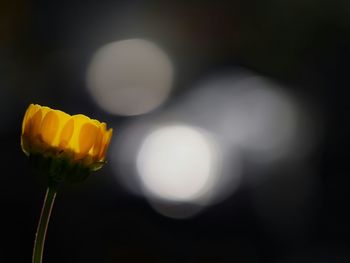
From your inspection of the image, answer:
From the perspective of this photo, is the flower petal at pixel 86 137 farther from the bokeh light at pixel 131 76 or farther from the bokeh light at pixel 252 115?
the bokeh light at pixel 131 76

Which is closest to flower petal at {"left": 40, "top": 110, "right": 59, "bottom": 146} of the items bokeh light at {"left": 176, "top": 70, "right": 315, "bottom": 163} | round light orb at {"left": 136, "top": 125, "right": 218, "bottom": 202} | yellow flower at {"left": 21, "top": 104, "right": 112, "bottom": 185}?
yellow flower at {"left": 21, "top": 104, "right": 112, "bottom": 185}

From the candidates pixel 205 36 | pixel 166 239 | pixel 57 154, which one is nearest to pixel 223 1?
pixel 205 36

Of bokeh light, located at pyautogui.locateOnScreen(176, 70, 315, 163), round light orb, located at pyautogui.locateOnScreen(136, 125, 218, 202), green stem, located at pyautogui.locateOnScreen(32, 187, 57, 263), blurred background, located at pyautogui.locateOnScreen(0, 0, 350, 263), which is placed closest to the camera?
green stem, located at pyautogui.locateOnScreen(32, 187, 57, 263)

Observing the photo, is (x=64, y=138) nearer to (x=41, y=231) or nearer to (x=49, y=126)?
(x=49, y=126)

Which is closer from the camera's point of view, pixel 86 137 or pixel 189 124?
pixel 86 137

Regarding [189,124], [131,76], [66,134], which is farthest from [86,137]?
[131,76]

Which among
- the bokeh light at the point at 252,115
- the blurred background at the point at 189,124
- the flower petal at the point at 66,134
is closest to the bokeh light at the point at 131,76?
the blurred background at the point at 189,124

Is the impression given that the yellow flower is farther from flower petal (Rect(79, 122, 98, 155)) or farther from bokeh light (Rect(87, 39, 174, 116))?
bokeh light (Rect(87, 39, 174, 116))
